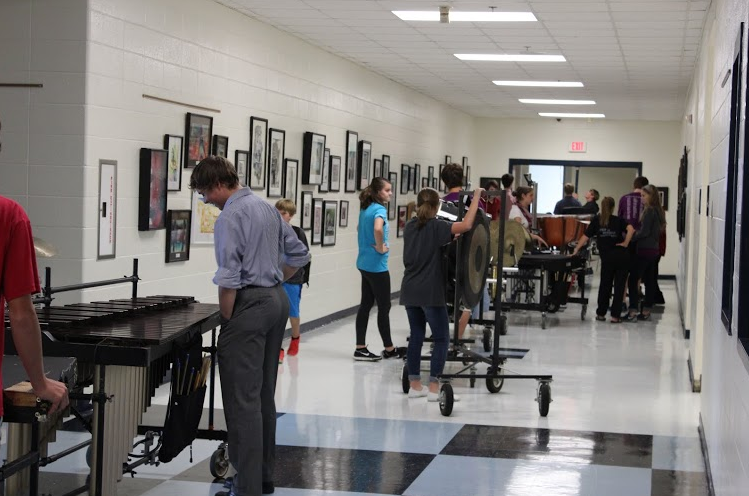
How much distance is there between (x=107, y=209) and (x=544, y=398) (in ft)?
10.0

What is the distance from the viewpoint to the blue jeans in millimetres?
7039

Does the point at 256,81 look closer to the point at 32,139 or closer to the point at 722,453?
the point at 32,139

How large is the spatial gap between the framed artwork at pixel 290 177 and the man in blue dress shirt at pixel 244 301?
5387mm

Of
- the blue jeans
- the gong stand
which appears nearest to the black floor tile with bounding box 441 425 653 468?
the gong stand

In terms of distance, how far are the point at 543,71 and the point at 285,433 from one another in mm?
7642

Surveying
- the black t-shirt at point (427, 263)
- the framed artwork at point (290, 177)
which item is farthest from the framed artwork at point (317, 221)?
the black t-shirt at point (427, 263)

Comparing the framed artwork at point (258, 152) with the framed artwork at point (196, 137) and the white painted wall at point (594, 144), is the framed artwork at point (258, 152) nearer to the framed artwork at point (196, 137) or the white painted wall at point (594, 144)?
the framed artwork at point (196, 137)

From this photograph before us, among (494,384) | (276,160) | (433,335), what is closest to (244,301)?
(433,335)

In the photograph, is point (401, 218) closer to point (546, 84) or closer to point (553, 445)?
point (546, 84)

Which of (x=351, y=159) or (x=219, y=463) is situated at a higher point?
(x=351, y=159)

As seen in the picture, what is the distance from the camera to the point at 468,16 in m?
9.02

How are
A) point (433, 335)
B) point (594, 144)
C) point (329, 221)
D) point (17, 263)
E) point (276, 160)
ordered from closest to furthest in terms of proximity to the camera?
1. point (17, 263)
2. point (433, 335)
3. point (276, 160)
4. point (329, 221)
5. point (594, 144)

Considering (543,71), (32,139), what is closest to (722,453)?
(32,139)

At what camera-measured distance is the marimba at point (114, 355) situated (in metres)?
4.20
